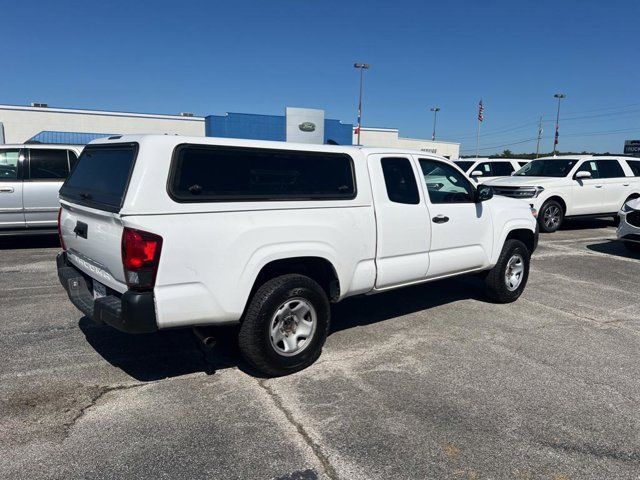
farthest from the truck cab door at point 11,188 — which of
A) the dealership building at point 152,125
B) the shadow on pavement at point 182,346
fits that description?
the dealership building at point 152,125

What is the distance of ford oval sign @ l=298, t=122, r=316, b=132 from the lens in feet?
141

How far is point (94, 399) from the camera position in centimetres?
363

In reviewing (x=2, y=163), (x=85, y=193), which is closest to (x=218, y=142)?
(x=85, y=193)

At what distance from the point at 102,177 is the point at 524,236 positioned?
16.9ft

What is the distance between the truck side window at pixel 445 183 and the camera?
5238mm

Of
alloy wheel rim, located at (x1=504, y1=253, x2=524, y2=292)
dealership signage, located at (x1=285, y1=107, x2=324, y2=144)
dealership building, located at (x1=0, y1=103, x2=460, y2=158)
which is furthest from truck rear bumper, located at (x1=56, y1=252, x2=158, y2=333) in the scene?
dealership signage, located at (x1=285, y1=107, x2=324, y2=144)

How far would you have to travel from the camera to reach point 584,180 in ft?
42.1

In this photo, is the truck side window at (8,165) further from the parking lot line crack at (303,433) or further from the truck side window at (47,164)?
→ the parking lot line crack at (303,433)

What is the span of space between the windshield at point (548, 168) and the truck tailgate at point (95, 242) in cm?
1216

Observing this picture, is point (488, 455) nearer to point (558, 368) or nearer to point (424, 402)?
point (424, 402)

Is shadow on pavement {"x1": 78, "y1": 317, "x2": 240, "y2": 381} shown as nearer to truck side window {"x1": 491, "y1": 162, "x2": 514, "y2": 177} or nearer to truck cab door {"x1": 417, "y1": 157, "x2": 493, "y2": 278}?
truck cab door {"x1": 417, "y1": 157, "x2": 493, "y2": 278}

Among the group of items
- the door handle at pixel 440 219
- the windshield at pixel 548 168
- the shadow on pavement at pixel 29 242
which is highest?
the windshield at pixel 548 168

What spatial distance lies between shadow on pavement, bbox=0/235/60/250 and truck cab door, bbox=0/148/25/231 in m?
0.68

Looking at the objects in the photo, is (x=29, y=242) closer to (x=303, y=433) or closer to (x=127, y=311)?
(x=127, y=311)
